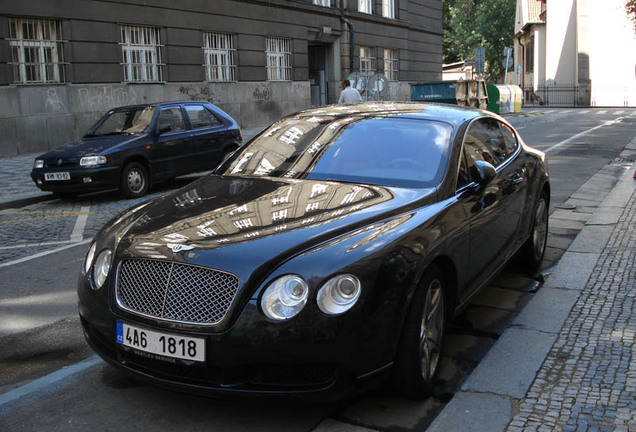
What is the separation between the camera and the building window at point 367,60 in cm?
3281

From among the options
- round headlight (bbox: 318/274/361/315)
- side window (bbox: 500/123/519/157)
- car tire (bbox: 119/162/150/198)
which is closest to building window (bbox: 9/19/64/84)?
car tire (bbox: 119/162/150/198)

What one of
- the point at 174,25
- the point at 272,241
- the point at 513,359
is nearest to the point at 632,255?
the point at 513,359

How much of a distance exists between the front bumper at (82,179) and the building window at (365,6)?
2384 cm

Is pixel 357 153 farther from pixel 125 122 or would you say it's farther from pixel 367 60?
pixel 367 60

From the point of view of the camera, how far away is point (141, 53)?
20.6 metres

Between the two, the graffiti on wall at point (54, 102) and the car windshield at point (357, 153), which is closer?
the car windshield at point (357, 153)

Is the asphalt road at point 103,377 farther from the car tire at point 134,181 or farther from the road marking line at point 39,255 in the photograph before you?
the car tire at point 134,181

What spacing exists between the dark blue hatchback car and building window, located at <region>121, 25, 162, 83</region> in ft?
27.3

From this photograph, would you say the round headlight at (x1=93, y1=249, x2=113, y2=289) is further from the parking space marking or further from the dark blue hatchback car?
the dark blue hatchback car

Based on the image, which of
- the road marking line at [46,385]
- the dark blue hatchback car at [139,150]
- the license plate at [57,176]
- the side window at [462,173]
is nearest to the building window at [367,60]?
the dark blue hatchback car at [139,150]

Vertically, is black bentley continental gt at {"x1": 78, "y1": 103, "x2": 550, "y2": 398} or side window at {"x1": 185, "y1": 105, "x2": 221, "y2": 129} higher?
side window at {"x1": 185, "y1": 105, "x2": 221, "y2": 129}

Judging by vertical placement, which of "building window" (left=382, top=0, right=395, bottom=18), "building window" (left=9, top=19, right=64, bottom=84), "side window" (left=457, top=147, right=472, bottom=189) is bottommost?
"side window" (left=457, top=147, right=472, bottom=189)

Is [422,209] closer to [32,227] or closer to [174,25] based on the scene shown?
[32,227]

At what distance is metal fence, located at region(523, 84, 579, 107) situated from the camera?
161 feet
